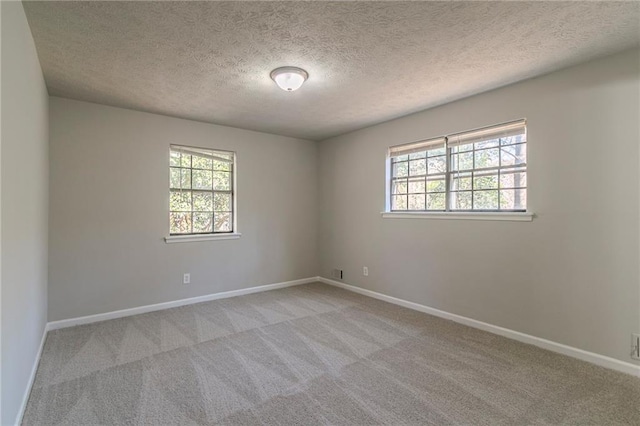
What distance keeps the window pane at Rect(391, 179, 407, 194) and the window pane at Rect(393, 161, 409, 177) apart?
0.08m

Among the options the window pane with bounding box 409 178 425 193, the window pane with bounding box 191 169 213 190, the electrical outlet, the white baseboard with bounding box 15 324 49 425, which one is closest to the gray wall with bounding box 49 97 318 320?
the window pane with bounding box 191 169 213 190

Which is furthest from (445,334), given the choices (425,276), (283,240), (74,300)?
(74,300)

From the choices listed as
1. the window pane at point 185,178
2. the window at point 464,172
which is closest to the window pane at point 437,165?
the window at point 464,172

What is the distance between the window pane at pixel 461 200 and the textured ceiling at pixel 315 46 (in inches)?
41.4

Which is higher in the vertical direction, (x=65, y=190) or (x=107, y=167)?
(x=107, y=167)

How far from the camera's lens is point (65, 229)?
3.37 metres

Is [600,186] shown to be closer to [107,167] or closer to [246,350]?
[246,350]

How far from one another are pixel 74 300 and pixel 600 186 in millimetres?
5159

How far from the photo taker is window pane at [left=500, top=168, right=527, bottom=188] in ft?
9.93

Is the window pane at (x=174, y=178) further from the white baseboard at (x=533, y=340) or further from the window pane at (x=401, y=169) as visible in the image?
the white baseboard at (x=533, y=340)

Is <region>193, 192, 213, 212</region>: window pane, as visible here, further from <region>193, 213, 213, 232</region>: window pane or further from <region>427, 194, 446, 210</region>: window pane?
<region>427, 194, 446, 210</region>: window pane

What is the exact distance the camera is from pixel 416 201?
13.2ft

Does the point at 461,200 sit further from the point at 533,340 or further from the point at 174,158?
the point at 174,158

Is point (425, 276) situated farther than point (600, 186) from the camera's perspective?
Yes
